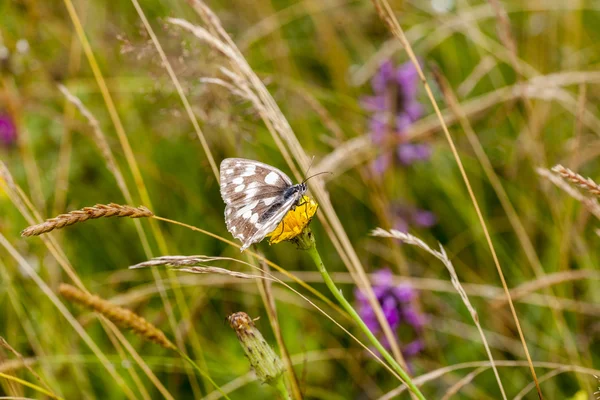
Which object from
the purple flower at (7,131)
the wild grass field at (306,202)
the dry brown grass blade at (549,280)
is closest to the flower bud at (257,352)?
the wild grass field at (306,202)

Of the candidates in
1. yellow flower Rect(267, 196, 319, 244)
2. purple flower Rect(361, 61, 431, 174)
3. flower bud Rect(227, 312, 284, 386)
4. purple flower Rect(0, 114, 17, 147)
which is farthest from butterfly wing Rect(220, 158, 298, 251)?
purple flower Rect(0, 114, 17, 147)

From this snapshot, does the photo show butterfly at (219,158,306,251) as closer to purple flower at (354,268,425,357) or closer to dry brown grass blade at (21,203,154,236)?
dry brown grass blade at (21,203,154,236)

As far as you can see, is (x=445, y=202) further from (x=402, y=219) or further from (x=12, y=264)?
(x=12, y=264)

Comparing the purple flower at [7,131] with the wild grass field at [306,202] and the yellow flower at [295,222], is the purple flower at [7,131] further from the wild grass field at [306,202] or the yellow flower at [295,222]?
the yellow flower at [295,222]

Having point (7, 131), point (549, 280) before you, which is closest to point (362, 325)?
point (549, 280)

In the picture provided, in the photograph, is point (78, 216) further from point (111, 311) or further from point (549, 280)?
point (549, 280)

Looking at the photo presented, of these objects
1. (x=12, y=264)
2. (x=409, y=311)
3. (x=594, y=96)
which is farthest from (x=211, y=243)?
(x=594, y=96)
